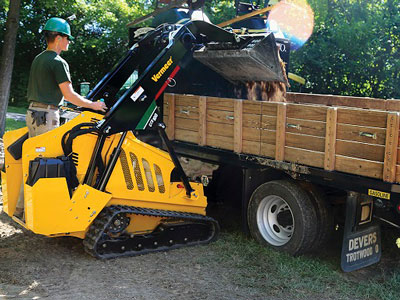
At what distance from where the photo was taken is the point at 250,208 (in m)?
5.85

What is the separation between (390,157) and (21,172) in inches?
142

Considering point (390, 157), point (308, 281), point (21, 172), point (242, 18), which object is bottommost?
point (308, 281)

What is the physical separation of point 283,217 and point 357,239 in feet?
2.68

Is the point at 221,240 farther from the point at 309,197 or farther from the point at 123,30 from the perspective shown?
the point at 123,30

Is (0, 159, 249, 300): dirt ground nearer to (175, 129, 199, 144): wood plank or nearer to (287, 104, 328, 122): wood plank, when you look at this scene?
(175, 129, 199, 144): wood plank

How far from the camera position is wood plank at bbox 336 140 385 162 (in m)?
4.50

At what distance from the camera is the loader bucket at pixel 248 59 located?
5988 millimetres

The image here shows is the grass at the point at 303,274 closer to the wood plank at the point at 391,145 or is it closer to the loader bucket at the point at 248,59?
the wood plank at the point at 391,145

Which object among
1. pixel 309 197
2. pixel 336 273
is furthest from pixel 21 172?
pixel 336 273

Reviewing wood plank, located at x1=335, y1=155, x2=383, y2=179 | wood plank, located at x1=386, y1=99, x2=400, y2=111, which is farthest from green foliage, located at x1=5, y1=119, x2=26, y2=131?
wood plank, located at x1=335, y1=155, x2=383, y2=179

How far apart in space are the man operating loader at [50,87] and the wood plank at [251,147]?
151cm

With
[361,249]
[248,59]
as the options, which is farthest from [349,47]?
[361,249]

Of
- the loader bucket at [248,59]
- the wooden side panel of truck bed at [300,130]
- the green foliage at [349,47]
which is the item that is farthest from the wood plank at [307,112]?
the green foliage at [349,47]

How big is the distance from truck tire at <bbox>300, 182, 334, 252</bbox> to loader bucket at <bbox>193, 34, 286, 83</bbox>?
5.11 feet
